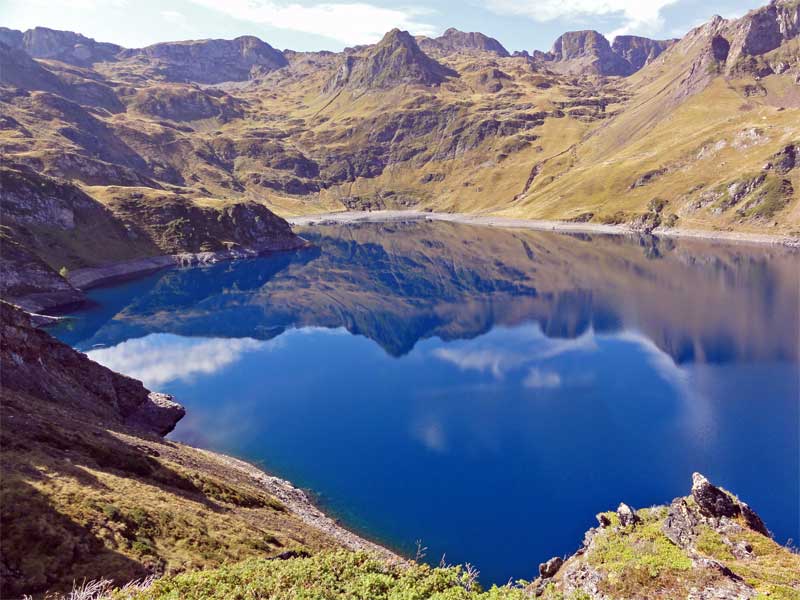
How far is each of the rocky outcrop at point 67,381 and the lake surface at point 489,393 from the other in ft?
21.6

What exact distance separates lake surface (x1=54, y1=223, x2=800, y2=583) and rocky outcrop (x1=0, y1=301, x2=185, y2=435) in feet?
21.6

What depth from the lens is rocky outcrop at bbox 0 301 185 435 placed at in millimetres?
57500

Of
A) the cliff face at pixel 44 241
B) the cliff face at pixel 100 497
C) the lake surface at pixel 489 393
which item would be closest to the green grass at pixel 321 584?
the cliff face at pixel 100 497

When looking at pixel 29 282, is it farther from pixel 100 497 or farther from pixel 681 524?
pixel 681 524

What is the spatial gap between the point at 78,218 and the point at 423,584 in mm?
212769

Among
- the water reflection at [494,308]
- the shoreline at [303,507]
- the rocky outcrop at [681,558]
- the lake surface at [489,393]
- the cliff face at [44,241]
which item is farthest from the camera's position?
the cliff face at [44,241]

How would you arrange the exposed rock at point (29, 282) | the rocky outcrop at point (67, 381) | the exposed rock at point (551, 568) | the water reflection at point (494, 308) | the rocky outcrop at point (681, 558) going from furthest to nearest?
the exposed rock at point (29, 282), the water reflection at point (494, 308), the rocky outcrop at point (67, 381), the exposed rock at point (551, 568), the rocky outcrop at point (681, 558)

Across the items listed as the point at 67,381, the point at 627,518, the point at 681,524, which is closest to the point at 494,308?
the point at 67,381

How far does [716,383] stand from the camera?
9544cm

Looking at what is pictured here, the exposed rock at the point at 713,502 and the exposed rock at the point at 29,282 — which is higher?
the exposed rock at the point at 29,282

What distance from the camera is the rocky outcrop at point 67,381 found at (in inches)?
2264

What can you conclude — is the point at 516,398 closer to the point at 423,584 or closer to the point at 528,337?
the point at 528,337

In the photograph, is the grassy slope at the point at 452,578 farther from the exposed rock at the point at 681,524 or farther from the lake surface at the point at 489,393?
the lake surface at the point at 489,393

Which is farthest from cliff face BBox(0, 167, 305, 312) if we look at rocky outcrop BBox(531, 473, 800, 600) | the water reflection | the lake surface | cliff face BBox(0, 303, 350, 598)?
rocky outcrop BBox(531, 473, 800, 600)
